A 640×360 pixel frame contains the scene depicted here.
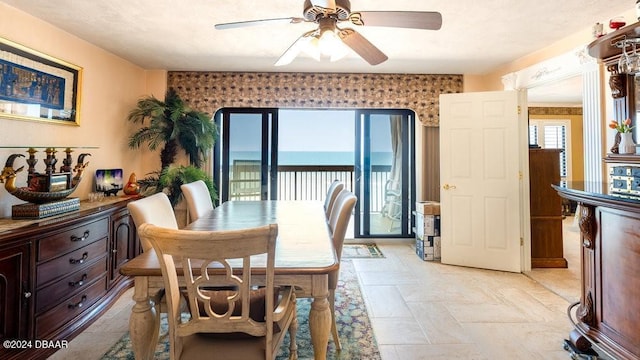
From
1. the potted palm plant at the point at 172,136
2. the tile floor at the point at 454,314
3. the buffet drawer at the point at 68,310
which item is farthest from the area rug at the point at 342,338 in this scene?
the potted palm plant at the point at 172,136

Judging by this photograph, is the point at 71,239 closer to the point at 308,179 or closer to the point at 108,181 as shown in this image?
the point at 108,181

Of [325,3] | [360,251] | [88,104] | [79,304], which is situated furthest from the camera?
[360,251]

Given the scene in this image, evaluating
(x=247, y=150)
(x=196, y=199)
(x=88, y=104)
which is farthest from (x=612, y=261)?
(x=88, y=104)

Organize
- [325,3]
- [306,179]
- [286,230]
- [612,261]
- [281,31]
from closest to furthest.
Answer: [325,3] < [612,261] < [286,230] < [281,31] < [306,179]

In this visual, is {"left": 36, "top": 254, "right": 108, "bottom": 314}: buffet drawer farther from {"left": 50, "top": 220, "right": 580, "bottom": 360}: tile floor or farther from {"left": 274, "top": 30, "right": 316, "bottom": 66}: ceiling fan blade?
{"left": 274, "top": 30, "right": 316, "bottom": 66}: ceiling fan blade

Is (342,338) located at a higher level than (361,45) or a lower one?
lower

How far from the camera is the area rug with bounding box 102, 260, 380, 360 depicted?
194cm

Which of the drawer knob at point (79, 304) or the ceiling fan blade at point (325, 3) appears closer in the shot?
the ceiling fan blade at point (325, 3)

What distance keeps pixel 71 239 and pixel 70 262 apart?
16 cm

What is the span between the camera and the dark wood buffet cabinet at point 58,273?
5.74 ft

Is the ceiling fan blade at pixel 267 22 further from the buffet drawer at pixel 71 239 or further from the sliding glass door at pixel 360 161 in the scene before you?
the sliding glass door at pixel 360 161

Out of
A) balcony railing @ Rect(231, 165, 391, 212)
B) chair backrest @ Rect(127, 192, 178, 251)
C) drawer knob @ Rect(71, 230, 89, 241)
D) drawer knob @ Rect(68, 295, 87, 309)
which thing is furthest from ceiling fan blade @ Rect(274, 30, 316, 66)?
balcony railing @ Rect(231, 165, 391, 212)

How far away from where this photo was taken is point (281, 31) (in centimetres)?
291

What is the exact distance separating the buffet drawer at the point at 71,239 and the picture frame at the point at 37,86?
3.27 feet
